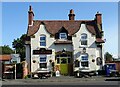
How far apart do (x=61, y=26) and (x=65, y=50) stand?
3975 millimetres

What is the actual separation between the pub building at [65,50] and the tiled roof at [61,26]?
0.72 feet

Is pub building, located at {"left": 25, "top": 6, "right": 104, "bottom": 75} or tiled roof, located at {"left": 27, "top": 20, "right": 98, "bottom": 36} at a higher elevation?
tiled roof, located at {"left": 27, "top": 20, "right": 98, "bottom": 36}

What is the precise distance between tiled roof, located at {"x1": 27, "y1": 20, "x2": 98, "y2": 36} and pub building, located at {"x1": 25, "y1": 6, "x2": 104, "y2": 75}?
0.22m

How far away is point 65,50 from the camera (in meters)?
34.9

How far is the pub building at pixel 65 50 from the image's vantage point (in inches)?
1357

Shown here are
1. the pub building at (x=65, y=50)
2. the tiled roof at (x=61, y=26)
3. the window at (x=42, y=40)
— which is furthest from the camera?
the tiled roof at (x=61, y=26)

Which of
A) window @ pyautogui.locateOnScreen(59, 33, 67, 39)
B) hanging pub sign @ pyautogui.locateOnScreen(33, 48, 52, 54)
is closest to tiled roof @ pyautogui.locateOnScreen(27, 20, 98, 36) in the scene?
window @ pyautogui.locateOnScreen(59, 33, 67, 39)

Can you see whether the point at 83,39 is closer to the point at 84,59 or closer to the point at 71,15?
the point at 84,59

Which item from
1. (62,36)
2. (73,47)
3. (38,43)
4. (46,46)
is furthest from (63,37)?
(38,43)

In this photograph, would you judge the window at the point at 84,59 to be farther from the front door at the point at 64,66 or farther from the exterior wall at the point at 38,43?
the exterior wall at the point at 38,43

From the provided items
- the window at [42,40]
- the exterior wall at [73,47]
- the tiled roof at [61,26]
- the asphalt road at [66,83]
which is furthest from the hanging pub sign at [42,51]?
the asphalt road at [66,83]

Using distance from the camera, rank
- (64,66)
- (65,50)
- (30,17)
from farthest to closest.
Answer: (30,17)
(64,66)
(65,50)

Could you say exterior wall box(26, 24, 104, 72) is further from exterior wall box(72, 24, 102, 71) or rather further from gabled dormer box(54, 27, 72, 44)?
gabled dormer box(54, 27, 72, 44)

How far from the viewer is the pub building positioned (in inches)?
1357
